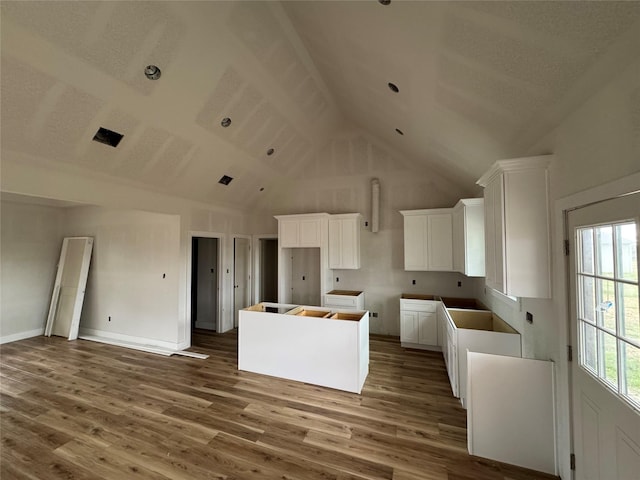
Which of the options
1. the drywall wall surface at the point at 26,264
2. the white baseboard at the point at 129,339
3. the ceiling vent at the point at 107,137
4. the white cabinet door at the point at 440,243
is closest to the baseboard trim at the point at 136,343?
the white baseboard at the point at 129,339

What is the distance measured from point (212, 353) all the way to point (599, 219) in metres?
5.01

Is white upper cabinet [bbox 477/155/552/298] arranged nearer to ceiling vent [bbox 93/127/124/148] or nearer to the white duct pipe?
the white duct pipe

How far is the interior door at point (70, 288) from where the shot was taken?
5.01 m

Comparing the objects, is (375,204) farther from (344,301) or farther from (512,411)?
(512,411)

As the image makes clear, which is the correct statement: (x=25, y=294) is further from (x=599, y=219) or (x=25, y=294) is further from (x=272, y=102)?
(x=599, y=219)

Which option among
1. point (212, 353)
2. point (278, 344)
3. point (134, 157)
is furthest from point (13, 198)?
point (278, 344)

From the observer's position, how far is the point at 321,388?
3188mm

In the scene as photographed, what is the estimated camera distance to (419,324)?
4.34 metres

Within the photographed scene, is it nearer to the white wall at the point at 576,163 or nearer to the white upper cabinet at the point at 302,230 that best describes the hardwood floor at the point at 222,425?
the white wall at the point at 576,163

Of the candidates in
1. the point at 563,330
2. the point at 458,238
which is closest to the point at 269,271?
the point at 458,238

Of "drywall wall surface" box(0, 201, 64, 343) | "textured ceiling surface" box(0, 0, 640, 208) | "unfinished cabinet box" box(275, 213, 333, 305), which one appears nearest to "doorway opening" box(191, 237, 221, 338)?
"unfinished cabinet box" box(275, 213, 333, 305)

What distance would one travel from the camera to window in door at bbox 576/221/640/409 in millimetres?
1266

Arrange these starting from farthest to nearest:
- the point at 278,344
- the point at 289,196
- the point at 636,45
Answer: the point at 289,196 → the point at 278,344 → the point at 636,45

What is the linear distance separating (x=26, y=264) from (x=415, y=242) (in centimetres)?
798
